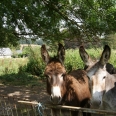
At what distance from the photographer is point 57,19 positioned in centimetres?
854

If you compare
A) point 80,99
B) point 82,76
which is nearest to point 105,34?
point 82,76

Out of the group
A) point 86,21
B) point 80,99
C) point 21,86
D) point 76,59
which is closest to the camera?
point 80,99

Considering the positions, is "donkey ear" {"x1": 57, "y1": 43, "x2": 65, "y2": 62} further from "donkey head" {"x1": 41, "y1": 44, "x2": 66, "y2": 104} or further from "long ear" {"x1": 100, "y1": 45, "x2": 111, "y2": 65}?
"long ear" {"x1": 100, "y1": 45, "x2": 111, "y2": 65}

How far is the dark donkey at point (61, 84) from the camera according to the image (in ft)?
13.5

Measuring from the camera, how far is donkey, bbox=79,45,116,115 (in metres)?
3.64

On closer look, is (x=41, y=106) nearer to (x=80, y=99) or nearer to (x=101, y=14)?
(x=80, y=99)

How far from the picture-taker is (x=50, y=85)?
14.0 feet

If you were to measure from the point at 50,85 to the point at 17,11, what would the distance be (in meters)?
3.68

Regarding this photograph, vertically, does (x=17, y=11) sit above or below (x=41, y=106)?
above

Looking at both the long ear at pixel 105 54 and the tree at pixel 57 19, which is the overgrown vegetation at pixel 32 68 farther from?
the long ear at pixel 105 54

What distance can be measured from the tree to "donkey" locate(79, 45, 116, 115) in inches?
134

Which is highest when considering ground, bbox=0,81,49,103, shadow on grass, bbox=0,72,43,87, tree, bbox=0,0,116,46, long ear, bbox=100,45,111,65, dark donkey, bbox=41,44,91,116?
tree, bbox=0,0,116,46

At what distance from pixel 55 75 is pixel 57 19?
461 cm

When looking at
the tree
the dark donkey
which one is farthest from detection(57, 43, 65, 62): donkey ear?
the tree
